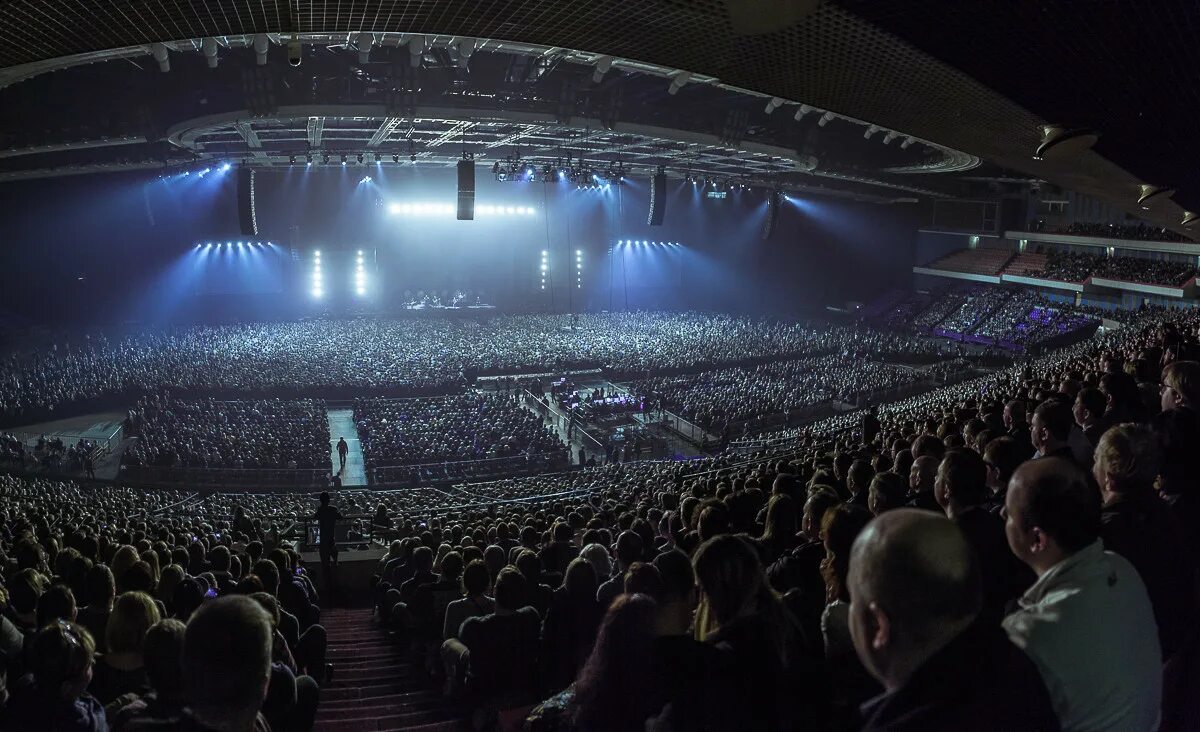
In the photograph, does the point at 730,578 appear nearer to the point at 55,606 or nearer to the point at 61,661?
the point at 61,661

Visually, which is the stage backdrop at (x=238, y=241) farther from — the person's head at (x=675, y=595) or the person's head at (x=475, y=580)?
the person's head at (x=675, y=595)

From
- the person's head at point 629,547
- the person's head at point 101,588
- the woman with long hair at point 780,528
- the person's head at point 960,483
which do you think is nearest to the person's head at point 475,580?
the person's head at point 629,547

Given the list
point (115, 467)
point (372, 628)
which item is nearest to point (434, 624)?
point (372, 628)

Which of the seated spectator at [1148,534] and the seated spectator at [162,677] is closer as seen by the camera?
the seated spectator at [162,677]

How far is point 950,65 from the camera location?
21.9ft

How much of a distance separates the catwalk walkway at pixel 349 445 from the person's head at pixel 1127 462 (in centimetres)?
1843

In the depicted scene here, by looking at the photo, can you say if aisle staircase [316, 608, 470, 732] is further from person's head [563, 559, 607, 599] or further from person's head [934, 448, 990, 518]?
person's head [934, 448, 990, 518]

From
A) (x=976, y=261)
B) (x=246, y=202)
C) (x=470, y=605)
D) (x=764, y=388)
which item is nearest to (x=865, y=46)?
(x=470, y=605)

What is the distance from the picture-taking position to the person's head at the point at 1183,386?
14.5 ft

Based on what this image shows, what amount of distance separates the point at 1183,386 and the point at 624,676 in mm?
3875

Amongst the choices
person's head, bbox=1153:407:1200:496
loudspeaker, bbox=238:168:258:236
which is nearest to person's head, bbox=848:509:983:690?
person's head, bbox=1153:407:1200:496

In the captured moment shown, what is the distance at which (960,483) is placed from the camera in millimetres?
3197

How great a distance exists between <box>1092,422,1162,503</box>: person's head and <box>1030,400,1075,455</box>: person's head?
1.16 metres

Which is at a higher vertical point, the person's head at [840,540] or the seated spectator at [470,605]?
the person's head at [840,540]
